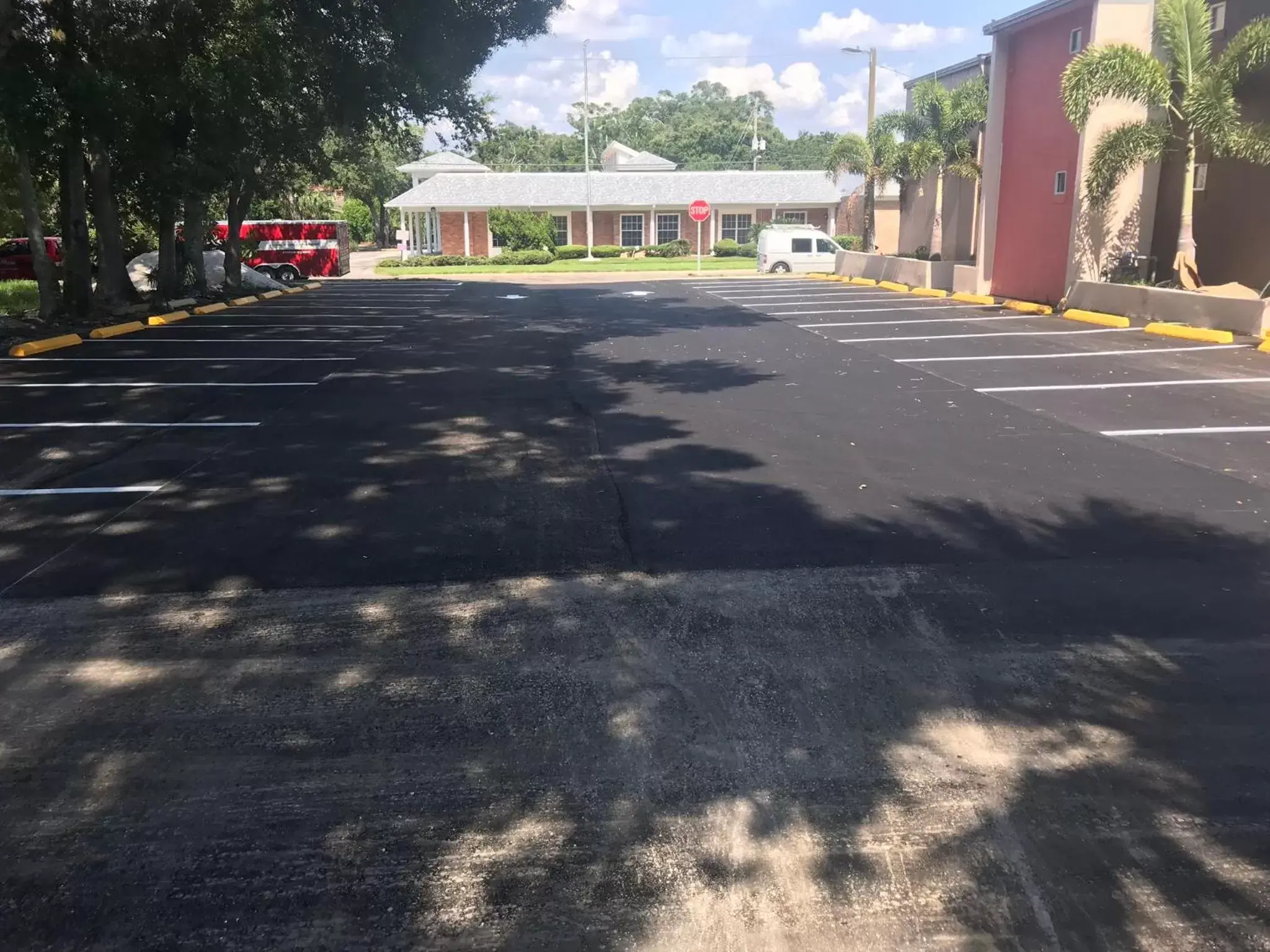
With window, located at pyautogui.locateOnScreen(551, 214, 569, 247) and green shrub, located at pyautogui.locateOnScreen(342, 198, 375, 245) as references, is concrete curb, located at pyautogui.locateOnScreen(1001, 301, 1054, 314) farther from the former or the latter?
green shrub, located at pyautogui.locateOnScreen(342, 198, 375, 245)

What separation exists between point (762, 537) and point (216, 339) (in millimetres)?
14771

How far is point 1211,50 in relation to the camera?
17734mm

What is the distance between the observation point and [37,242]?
1884 cm

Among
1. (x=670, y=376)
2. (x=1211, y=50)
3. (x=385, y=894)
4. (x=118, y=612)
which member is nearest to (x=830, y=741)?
(x=385, y=894)

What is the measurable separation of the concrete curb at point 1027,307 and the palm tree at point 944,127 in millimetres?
7081

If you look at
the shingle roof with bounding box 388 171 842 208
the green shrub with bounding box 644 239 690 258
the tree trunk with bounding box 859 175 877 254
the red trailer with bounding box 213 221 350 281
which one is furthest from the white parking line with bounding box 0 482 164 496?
the shingle roof with bounding box 388 171 842 208

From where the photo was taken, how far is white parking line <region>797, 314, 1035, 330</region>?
19.3 m

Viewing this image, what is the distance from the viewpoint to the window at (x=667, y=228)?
53.3 m

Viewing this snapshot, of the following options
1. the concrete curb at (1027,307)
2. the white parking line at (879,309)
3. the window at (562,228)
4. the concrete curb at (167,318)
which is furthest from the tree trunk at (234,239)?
the window at (562,228)

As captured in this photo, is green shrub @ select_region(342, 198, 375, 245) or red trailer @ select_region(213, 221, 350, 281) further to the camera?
green shrub @ select_region(342, 198, 375, 245)

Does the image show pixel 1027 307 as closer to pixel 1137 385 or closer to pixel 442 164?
pixel 1137 385

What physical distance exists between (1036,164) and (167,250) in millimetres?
19861

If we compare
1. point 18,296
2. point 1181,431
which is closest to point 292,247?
point 18,296

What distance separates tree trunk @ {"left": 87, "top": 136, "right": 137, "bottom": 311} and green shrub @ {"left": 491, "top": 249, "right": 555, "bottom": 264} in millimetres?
25353
